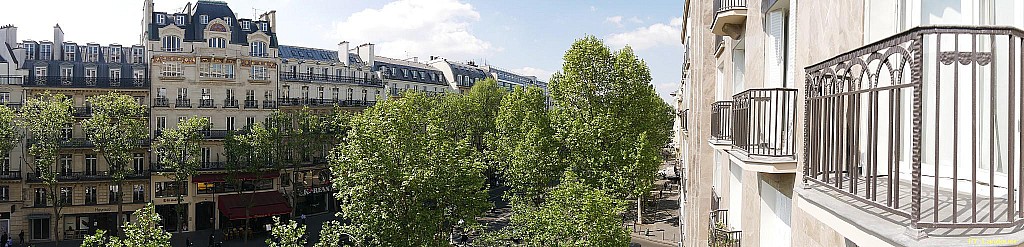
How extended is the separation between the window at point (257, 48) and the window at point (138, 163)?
991cm

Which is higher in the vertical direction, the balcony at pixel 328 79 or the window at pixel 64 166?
the balcony at pixel 328 79

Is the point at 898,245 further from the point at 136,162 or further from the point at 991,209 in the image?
the point at 136,162

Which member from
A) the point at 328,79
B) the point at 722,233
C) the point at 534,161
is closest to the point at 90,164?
the point at 328,79

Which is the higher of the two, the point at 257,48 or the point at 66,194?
the point at 257,48

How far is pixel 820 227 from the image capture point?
506cm

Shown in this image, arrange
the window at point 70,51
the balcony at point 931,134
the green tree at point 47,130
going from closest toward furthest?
1. the balcony at point 931,134
2. the green tree at point 47,130
3. the window at point 70,51

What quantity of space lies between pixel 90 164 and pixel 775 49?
148ft

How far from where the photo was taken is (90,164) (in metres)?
41.3

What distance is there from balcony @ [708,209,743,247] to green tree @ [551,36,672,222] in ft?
57.7

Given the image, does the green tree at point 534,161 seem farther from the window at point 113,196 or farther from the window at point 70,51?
the window at point 70,51

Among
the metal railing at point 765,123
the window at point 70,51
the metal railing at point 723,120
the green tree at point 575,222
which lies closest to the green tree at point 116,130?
the window at point 70,51

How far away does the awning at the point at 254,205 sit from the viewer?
41.0 meters

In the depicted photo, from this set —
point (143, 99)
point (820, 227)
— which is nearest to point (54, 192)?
point (143, 99)

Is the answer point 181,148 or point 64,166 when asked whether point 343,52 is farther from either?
point 64,166
